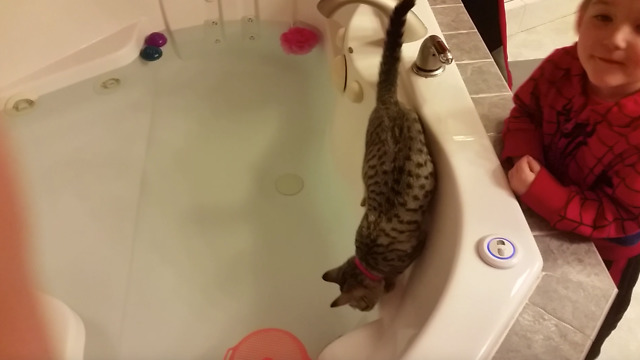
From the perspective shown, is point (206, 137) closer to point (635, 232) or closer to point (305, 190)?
point (305, 190)

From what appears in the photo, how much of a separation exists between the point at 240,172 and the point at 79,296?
0.44 metres

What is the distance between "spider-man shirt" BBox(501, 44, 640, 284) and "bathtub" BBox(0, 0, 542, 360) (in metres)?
0.06

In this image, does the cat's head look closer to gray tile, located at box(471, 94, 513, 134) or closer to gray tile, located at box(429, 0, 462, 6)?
gray tile, located at box(471, 94, 513, 134)

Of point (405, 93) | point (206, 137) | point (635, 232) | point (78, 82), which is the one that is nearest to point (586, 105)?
point (635, 232)

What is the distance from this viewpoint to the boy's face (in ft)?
1.85

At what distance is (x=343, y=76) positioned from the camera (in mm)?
1029

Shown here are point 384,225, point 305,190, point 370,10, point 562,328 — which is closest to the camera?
point 562,328

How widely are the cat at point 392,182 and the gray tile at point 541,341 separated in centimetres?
20

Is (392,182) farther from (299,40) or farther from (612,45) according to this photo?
(299,40)

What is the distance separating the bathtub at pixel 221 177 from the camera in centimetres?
79

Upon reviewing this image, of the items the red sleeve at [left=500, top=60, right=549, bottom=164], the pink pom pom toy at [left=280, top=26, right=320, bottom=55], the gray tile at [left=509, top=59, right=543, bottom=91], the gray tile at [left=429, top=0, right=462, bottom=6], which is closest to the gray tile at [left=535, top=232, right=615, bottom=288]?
the red sleeve at [left=500, top=60, right=549, bottom=164]

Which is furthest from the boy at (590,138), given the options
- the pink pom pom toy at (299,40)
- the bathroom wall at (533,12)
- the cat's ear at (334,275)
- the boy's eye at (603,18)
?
the bathroom wall at (533,12)

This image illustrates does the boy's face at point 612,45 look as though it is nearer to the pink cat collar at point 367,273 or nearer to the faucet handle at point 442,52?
the faucet handle at point 442,52

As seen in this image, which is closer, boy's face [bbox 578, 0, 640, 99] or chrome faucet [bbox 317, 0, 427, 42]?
boy's face [bbox 578, 0, 640, 99]
